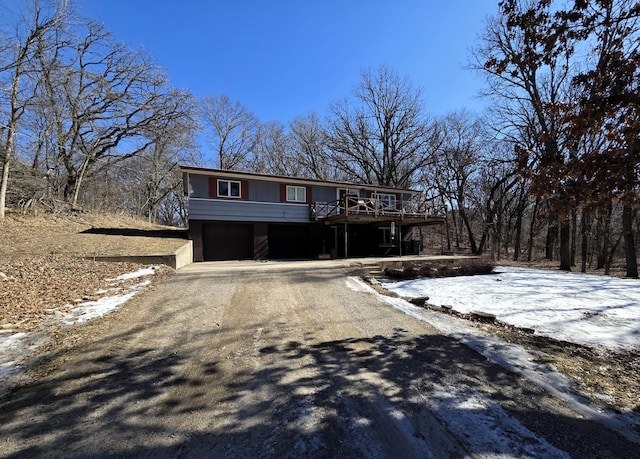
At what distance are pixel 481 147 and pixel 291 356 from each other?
29028 millimetres

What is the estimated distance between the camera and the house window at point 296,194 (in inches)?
728

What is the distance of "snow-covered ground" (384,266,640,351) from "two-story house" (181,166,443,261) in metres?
8.33

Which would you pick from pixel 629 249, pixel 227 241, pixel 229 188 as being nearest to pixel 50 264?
pixel 227 241

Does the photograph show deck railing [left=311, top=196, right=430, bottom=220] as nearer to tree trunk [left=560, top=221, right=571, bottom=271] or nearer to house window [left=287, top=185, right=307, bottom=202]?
house window [left=287, top=185, right=307, bottom=202]

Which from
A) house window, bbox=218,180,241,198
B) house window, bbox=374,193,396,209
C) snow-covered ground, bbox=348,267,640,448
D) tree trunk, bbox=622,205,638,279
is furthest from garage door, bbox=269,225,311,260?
tree trunk, bbox=622,205,638,279

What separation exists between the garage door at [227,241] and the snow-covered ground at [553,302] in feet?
33.4

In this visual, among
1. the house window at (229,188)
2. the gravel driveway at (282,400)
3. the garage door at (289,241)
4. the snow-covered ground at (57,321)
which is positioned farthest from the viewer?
the garage door at (289,241)

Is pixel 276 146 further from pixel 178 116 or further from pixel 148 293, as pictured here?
pixel 148 293

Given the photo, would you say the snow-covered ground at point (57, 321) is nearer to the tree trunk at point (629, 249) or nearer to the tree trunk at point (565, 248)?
the tree trunk at point (565, 248)

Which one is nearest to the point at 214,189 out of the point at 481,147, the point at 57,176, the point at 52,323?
the point at 52,323

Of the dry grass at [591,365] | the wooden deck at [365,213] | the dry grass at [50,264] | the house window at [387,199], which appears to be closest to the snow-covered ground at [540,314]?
the dry grass at [591,365]

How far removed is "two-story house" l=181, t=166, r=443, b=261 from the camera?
53.2 ft

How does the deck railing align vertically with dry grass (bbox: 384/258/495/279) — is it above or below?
above

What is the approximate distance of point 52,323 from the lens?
5102 mm
